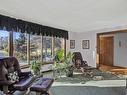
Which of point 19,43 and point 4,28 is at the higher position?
point 4,28

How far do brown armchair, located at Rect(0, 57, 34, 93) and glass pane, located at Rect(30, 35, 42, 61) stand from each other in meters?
2.59

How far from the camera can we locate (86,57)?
10.1 meters

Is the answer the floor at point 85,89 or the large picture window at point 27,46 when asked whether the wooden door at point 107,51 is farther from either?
the floor at point 85,89

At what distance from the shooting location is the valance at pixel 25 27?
5195 millimetres

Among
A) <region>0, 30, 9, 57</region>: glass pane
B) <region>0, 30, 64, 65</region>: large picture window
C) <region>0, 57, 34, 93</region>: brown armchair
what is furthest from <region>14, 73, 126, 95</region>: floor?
<region>0, 30, 64, 65</region>: large picture window

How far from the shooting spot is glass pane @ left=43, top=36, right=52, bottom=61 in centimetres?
822

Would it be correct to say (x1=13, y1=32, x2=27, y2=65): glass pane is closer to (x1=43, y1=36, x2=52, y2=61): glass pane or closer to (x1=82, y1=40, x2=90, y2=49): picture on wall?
(x1=43, y1=36, x2=52, y2=61): glass pane

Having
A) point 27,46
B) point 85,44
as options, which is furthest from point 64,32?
point 27,46

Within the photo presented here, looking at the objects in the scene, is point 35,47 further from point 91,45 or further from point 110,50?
point 110,50

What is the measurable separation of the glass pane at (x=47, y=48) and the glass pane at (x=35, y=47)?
0.31 metres

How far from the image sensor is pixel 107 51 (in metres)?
11.6

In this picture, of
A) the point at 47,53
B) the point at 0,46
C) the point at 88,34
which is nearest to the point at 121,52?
the point at 88,34

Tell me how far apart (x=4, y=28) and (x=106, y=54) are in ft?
26.5

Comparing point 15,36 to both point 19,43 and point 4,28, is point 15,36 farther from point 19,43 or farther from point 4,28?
point 4,28
